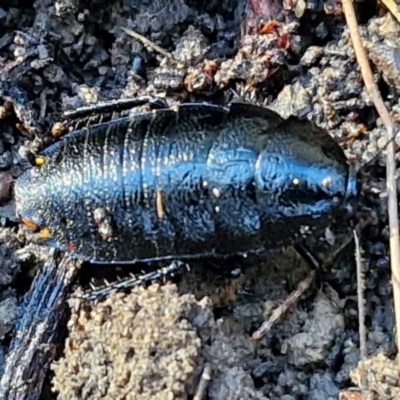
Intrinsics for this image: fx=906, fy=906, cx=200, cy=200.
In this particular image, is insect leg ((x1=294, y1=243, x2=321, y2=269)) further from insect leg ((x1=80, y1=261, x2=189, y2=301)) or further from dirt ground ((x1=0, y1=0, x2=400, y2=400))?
insect leg ((x1=80, y1=261, x2=189, y2=301))

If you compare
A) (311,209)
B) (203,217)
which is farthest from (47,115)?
(311,209)

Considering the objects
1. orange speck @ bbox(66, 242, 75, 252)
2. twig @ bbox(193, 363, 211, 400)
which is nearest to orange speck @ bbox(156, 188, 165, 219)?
orange speck @ bbox(66, 242, 75, 252)

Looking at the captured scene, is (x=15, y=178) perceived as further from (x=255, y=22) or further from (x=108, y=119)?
(x=255, y=22)

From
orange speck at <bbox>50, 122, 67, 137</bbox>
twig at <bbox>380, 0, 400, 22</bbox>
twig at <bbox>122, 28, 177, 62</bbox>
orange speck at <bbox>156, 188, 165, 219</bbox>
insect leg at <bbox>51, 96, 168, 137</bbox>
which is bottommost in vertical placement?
orange speck at <bbox>156, 188, 165, 219</bbox>

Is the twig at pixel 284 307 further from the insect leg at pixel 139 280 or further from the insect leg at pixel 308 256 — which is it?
the insect leg at pixel 139 280

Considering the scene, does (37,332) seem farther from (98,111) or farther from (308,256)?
(308,256)

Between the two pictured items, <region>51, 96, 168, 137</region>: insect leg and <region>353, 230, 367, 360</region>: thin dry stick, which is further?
<region>51, 96, 168, 137</region>: insect leg
